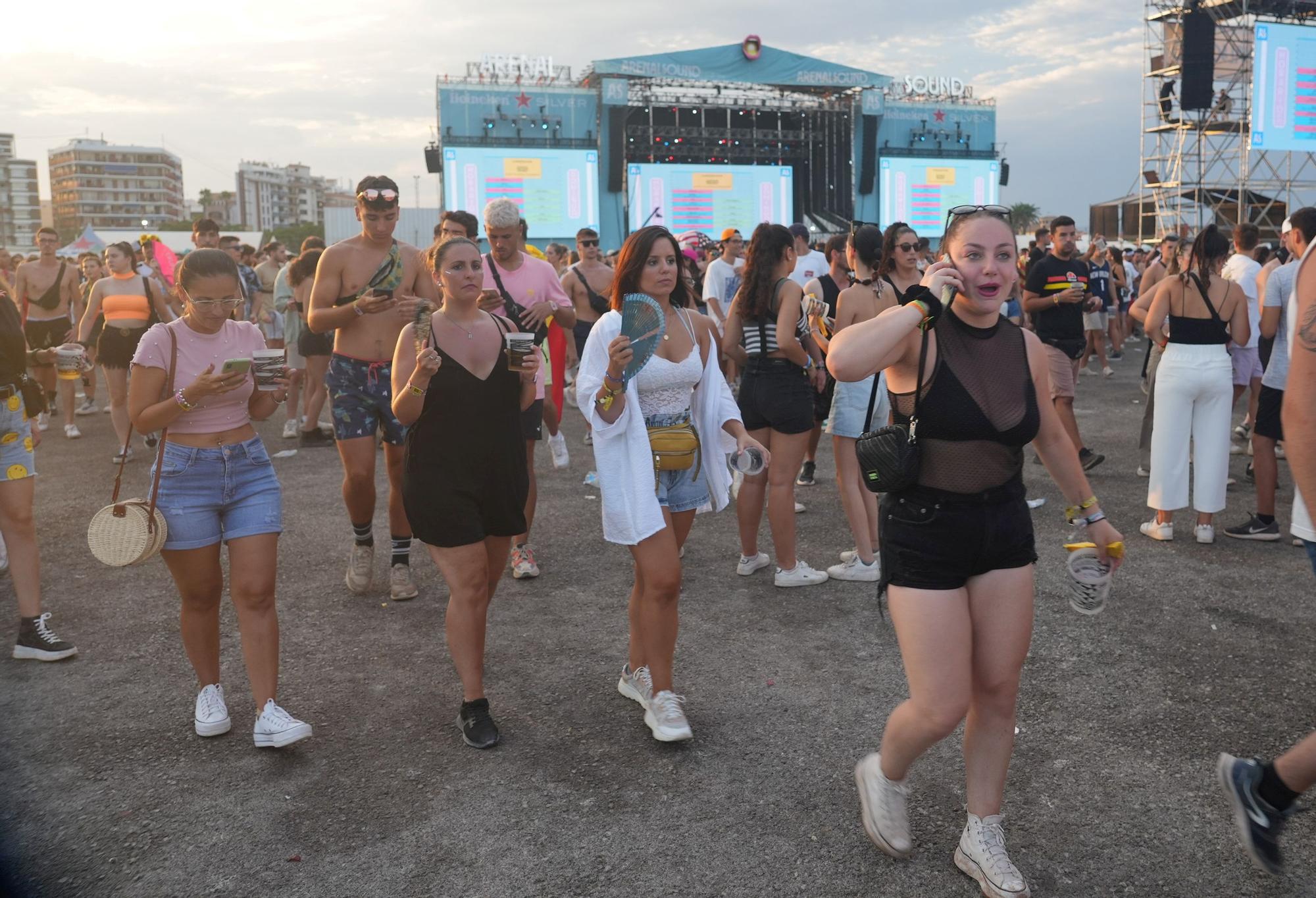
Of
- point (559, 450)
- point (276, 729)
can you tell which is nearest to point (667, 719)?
point (276, 729)

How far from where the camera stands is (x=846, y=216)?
41.9 metres

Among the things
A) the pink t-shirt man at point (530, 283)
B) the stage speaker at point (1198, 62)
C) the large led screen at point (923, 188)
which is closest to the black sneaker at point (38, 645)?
the pink t-shirt man at point (530, 283)

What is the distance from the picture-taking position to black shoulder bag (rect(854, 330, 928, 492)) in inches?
100

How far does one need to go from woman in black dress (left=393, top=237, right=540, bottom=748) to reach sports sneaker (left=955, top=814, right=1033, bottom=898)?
1717 mm

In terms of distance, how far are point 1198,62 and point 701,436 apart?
108ft

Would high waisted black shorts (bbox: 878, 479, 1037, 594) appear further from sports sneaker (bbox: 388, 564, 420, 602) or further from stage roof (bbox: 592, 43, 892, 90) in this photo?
stage roof (bbox: 592, 43, 892, 90)

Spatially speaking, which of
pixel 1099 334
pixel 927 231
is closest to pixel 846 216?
pixel 927 231

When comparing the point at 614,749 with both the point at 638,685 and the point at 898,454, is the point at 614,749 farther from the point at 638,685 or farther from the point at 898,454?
the point at 898,454

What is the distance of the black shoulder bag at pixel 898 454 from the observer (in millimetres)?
2545

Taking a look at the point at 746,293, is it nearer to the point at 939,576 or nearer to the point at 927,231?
the point at 939,576

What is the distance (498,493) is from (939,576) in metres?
1.76

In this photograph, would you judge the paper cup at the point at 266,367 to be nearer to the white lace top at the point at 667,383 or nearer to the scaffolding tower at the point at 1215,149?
the white lace top at the point at 667,383

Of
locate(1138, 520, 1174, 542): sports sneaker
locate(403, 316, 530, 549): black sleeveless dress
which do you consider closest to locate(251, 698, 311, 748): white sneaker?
locate(403, 316, 530, 549): black sleeveless dress

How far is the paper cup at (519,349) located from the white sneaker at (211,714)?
5.56 feet
